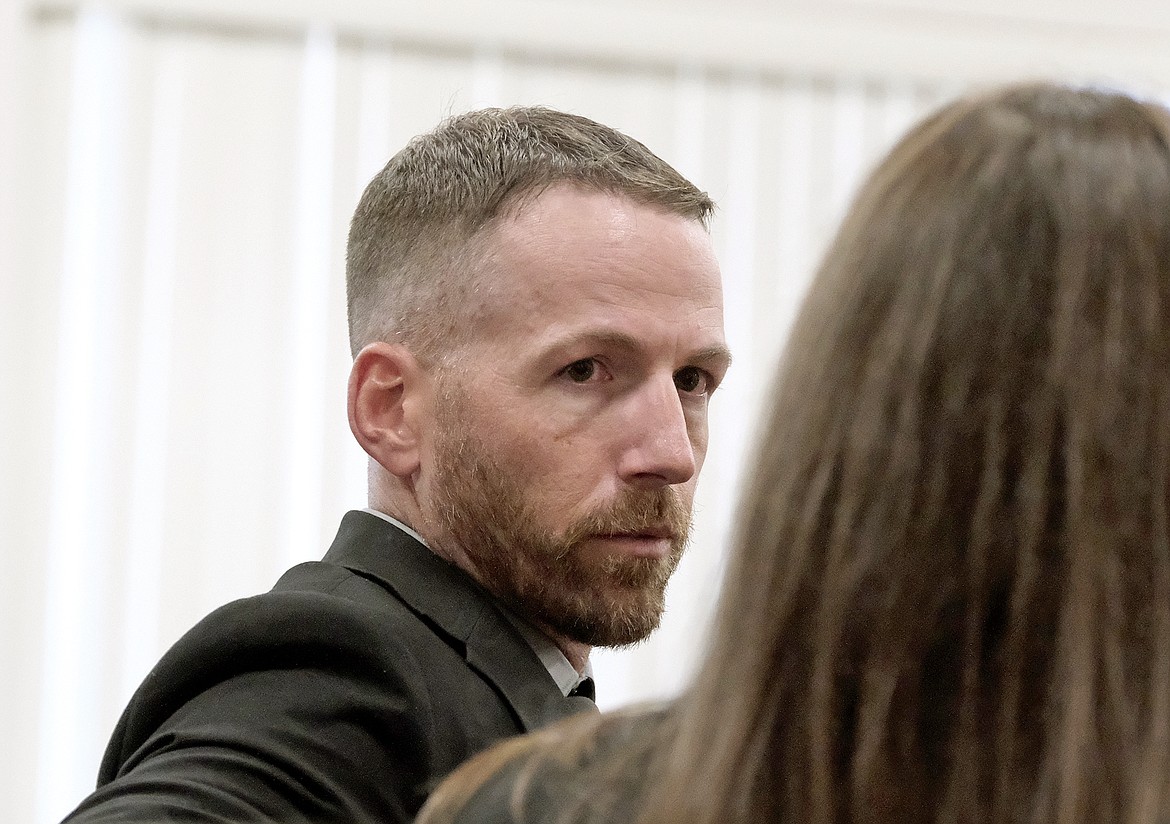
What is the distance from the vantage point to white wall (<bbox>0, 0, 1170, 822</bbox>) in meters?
3.25

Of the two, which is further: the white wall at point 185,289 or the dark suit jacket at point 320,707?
the white wall at point 185,289

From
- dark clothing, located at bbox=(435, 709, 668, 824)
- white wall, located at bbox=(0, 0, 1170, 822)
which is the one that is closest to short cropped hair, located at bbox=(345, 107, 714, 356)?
dark clothing, located at bbox=(435, 709, 668, 824)

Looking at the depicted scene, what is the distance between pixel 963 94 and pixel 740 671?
0.34m

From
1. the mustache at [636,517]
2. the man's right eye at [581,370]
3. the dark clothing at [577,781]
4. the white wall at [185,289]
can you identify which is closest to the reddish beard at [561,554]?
the mustache at [636,517]

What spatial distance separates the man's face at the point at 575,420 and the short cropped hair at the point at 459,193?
0.09 ft

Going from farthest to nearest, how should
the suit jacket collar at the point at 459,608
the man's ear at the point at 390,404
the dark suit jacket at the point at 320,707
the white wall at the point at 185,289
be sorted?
the white wall at the point at 185,289, the man's ear at the point at 390,404, the suit jacket collar at the point at 459,608, the dark suit jacket at the point at 320,707

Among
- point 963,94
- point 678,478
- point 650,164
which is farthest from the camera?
point 650,164

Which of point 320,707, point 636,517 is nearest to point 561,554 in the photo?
point 636,517

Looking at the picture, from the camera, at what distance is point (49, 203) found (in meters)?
3.29

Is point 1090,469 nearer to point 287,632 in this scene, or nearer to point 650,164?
point 287,632

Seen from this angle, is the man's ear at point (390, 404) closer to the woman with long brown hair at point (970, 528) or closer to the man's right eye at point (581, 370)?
the man's right eye at point (581, 370)

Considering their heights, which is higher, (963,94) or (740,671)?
(963,94)

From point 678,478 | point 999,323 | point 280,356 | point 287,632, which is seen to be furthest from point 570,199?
point 280,356

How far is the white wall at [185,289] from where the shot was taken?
3.25m
